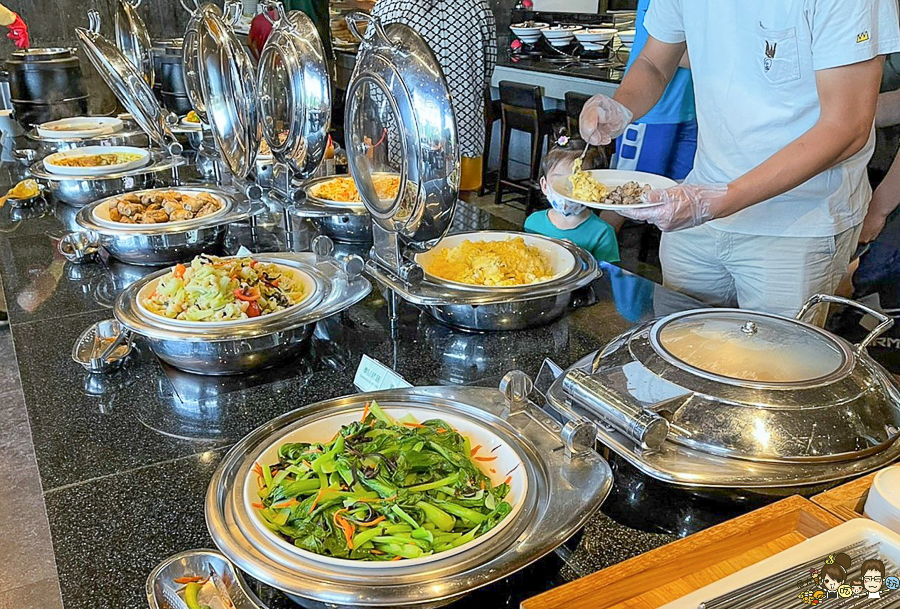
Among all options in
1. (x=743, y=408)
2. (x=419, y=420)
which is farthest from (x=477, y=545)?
(x=743, y=408)

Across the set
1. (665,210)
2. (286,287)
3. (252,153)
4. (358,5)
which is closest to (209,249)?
(252,153)

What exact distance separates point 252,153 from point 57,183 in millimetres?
871

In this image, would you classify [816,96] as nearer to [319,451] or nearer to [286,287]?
[286,287]

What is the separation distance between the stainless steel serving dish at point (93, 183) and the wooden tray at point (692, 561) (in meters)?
1.96

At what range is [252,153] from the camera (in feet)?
5.46

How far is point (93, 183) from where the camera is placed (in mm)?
2146

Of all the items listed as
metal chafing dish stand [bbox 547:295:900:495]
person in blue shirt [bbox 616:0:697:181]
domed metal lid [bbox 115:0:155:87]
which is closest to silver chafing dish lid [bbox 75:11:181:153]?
domed metal lid [bbox 115:0:155:87]

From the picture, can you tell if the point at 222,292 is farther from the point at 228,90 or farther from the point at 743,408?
the point at 743,408

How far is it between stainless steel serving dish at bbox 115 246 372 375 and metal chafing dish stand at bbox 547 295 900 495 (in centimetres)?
46

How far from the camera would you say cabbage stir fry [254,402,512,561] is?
681 mm

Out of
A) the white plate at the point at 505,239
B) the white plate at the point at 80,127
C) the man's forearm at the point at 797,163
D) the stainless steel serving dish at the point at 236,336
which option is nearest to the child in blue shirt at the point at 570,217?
the white plate at the point at 505,239

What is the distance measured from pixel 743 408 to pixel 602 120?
1.13m

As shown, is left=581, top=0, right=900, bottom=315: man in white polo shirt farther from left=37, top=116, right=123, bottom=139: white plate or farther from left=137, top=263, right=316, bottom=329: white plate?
left=37, top=116, right=123, bottom=139: white plate

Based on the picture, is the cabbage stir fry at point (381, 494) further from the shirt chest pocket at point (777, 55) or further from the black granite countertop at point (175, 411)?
the shirt chest pocket at point (777, 55)
